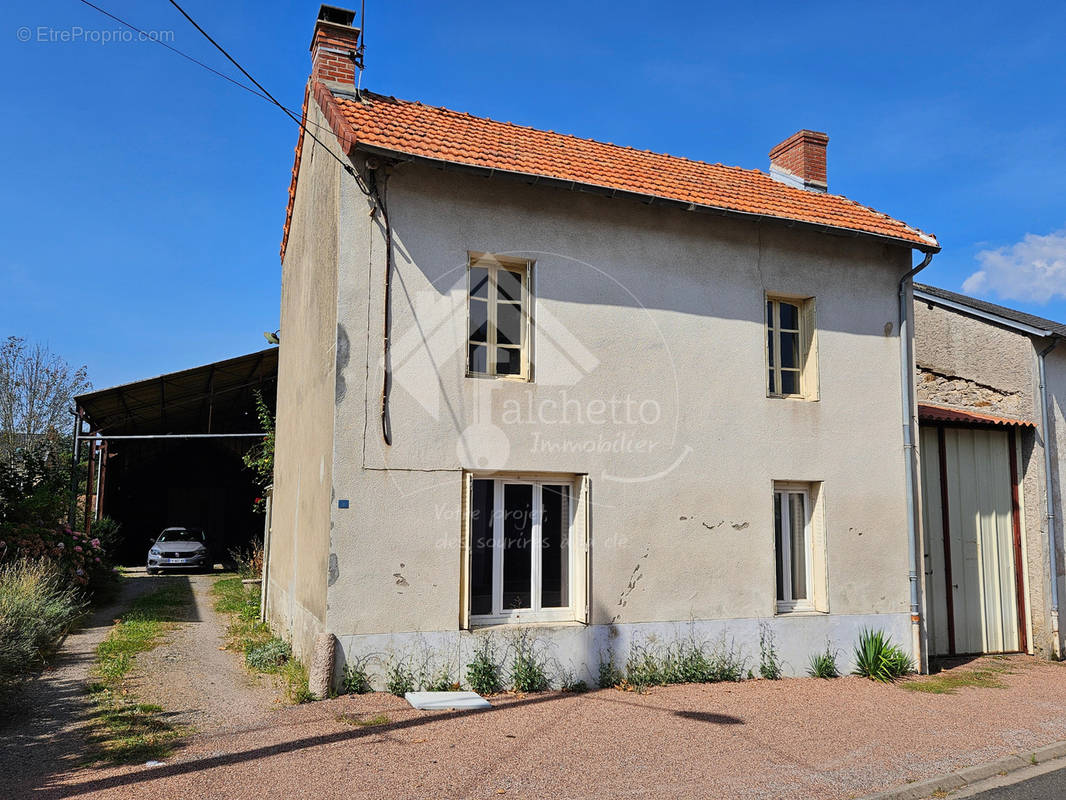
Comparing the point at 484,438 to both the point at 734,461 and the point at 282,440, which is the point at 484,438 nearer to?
Answer: the point at 734,461

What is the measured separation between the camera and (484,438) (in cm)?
798

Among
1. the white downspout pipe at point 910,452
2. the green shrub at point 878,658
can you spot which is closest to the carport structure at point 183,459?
the white downspout pipe at point 910,452

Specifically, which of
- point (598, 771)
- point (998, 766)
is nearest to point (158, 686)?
point (598, 771)

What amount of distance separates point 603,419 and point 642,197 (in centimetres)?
249

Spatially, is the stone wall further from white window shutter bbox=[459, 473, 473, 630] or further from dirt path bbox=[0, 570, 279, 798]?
dirt path bbox=[0, 570, 279, 798]

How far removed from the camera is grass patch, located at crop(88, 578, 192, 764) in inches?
→ 227

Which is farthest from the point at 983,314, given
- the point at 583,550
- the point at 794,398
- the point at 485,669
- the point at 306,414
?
the point at 306,414

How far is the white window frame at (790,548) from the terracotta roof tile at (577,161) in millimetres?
3249

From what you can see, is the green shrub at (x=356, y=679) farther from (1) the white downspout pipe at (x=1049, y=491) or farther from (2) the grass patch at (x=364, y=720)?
(1) the white downspout pipe at (x=1049, y=491)

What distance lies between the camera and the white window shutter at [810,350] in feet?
31.7

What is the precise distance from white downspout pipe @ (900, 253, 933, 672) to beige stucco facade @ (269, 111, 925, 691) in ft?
0.28

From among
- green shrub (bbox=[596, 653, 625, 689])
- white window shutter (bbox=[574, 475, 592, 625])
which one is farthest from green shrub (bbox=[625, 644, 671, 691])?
white window shutter (bbox=[574, 475, 592, 625])

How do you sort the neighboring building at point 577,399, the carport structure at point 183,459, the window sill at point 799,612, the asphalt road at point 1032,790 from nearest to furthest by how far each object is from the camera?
the asphalt road at point 1032,790 → the neighboring building at point 577,399 → the window sill at point 799,612 → the carport structure at point 183,459

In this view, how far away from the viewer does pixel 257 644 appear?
33.7ft
